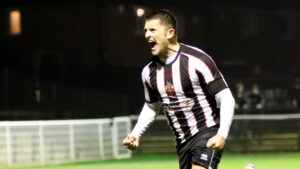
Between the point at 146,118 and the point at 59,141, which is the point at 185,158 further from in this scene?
the point at 59,141

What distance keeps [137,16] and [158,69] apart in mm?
36468

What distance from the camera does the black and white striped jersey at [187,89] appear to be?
689 cm

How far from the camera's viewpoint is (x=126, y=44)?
42.5 meters

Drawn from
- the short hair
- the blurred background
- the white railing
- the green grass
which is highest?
the blurred background

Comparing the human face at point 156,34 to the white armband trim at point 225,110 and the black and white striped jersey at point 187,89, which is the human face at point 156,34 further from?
the white armband trim at point 225,110

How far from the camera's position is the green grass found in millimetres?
15852

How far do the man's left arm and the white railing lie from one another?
11.2m

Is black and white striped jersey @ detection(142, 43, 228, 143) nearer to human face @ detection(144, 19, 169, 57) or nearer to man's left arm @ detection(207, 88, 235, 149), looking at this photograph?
man's left arm @ detection(207, 88, 235, 149)

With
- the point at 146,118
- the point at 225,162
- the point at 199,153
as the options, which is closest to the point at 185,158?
the point at 199,153

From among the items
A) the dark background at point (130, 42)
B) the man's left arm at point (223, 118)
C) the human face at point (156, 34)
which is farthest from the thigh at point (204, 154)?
the dark background at point (130, 42)

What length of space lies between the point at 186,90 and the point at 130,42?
3590 centimetres

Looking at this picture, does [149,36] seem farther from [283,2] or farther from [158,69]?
[283,2]

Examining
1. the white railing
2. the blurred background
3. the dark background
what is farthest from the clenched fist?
the dark background

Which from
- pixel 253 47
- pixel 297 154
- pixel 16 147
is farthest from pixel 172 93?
pixel 253 47
